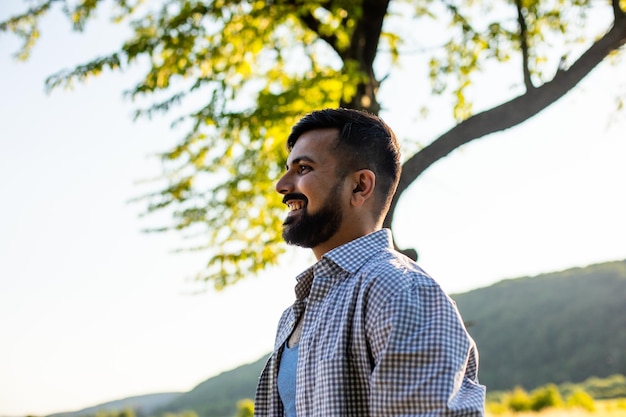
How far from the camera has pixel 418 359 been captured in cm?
195

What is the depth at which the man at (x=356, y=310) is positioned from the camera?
1957 mm

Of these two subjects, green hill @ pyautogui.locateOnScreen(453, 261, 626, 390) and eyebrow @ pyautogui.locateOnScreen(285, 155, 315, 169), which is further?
green hill @ pyautogui.locateOnScreen(453, 261, 626, 390)

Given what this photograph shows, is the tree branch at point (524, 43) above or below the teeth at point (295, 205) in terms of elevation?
above

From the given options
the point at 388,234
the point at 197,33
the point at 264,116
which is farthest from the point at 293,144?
the point at 197,33

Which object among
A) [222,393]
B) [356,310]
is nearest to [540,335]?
[222,393]

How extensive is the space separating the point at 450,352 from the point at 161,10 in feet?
24.9

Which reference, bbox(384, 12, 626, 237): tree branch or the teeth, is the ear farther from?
bbox(384, 12, 626, 237): tree branch

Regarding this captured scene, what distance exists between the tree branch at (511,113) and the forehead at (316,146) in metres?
4.40

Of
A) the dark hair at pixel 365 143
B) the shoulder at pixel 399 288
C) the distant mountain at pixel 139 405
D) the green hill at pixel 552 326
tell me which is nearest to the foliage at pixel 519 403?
the distant mountain at pixel 139 405

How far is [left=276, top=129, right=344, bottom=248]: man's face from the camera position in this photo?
2.46 meters

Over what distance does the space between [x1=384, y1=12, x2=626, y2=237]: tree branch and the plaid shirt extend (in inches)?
184

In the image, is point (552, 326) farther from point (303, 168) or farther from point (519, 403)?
point (303, 168)

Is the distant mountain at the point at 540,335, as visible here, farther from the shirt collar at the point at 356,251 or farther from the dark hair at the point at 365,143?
the shirt collar at the point at 356,251

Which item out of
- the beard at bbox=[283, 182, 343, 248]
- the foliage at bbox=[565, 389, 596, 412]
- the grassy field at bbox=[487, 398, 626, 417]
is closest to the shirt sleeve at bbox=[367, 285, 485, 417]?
the beard at bbox=[283, 182, 343, 248]
